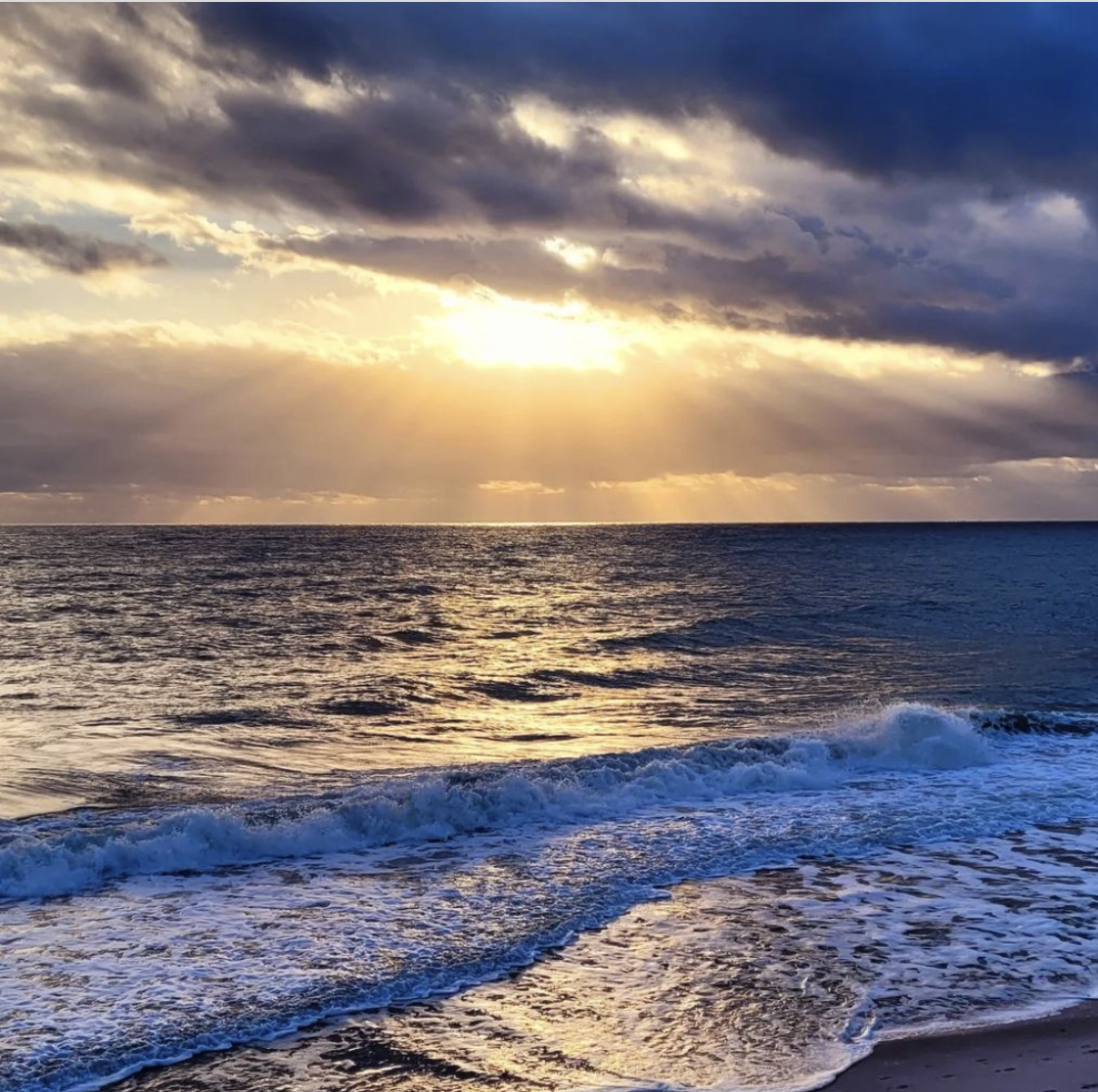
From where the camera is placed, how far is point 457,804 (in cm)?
1627

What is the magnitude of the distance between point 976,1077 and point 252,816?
421 inches

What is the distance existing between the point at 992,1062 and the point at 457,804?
9.49 m

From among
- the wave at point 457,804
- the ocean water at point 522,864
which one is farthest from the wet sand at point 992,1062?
the wave at point 457,804

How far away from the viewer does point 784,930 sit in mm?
11430

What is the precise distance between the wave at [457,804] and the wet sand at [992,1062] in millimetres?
8448

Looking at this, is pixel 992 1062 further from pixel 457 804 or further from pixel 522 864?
pixel 457 804

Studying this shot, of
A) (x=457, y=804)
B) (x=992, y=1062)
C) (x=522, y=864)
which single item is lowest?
(x=522, y=864)

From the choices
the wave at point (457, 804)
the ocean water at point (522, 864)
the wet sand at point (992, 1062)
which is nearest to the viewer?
the wet sand at point (992, 1062)

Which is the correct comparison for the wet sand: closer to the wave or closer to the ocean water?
the ocean water

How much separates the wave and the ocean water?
62mm

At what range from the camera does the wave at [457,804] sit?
44.1ft

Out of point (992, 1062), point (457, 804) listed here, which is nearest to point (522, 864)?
point (457, 804)

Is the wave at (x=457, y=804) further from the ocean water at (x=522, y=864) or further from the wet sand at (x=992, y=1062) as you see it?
the wet sand at (x=992, y=1062)

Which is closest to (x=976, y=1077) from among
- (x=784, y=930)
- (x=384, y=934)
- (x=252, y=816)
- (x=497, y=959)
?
(x=784, y=930)
